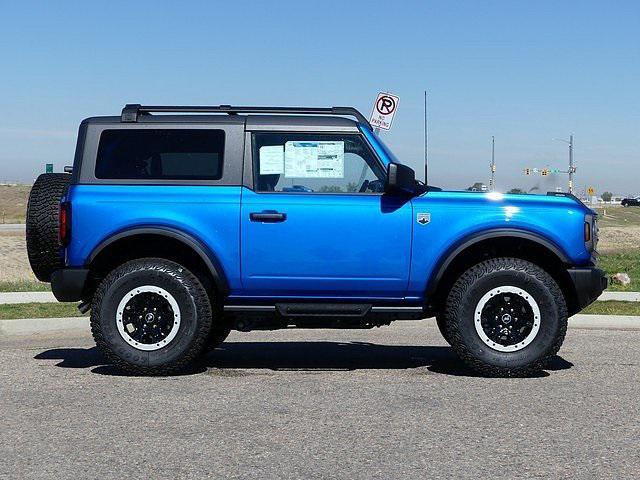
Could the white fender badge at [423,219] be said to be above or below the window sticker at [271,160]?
below

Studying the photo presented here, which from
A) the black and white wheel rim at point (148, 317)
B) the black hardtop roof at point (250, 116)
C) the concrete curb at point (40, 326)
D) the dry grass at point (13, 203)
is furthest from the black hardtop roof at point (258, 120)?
the dry grass at point (13, 203)

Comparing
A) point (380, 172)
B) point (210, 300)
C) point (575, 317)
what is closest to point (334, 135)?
point (380, 172)

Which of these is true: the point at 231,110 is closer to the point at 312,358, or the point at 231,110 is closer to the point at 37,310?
the point at 312,358

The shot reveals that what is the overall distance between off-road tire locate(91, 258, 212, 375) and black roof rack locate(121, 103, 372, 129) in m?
1.29

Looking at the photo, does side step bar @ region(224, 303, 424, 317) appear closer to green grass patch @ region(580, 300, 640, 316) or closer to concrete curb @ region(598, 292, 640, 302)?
green grass patch @ region(580, 300, 640, 316)

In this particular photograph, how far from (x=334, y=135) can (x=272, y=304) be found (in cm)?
146

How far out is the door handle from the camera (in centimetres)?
756

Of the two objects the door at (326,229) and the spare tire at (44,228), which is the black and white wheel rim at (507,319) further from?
the spare tire at (44,228)

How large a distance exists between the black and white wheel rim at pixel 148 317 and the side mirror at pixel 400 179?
1.95 metres

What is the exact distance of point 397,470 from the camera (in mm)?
4742

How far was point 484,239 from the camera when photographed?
7.48 metres

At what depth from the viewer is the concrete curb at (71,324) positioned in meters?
11.0

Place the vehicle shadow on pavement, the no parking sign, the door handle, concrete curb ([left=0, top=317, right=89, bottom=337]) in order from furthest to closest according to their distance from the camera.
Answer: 1. the no parking sign
2. concrete curb ([left=0, top=317, right=89, bottom=337])
3. the vehicle shadow on pavement
4. the door handle

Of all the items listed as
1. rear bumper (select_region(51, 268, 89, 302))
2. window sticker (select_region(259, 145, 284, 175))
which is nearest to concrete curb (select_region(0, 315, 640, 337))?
rear bumper (select_region(51, 268, 89, 302))
